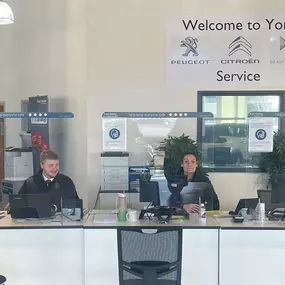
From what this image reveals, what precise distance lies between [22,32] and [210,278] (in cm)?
569

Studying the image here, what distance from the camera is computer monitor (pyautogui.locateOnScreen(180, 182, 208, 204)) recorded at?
4266 mm

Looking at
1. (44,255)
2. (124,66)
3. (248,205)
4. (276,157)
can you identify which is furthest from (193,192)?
(124,66)

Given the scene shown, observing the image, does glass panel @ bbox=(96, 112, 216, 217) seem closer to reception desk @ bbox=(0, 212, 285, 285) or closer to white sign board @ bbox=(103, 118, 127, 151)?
white sign board @ bbox=(103, 118, 127, 151)

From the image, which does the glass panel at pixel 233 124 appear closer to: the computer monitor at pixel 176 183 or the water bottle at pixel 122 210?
the computer monitor at pixel 176 183

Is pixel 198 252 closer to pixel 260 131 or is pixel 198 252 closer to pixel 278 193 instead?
pixel 278 193

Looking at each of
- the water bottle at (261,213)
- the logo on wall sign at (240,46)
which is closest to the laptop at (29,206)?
the water bottle at (261,213)

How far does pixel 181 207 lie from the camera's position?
402cm

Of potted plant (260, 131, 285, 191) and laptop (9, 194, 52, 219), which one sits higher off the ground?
potted plant (260, 131, 285, 191)

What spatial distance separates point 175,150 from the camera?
535 cm

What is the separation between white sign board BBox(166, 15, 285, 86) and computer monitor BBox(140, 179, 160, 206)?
2.19m

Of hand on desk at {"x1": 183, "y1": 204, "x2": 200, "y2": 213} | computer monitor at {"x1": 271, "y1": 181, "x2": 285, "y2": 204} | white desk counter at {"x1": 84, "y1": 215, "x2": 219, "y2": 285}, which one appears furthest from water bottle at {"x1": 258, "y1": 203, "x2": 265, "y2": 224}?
hand on desk at {"x1": 183, "y1": 204, "x2": 200, "y2": 213}

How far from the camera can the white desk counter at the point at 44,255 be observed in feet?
11.4

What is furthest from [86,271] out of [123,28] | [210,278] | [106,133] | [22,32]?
[22,32]

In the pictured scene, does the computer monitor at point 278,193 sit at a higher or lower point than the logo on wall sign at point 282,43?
lower
